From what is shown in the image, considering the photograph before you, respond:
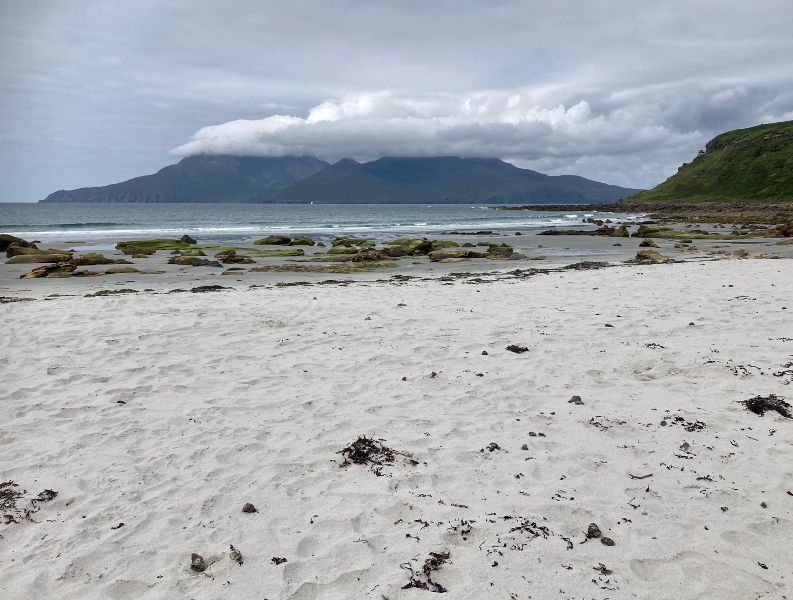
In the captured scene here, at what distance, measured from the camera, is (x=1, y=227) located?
2163 inches

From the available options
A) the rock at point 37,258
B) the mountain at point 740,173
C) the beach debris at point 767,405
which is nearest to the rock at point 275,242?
the rock at point 37,258

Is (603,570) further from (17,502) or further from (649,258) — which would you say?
(649,258)

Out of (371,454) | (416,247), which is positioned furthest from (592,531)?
(416,247)

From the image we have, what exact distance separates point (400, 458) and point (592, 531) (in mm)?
1722

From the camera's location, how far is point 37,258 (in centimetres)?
2192

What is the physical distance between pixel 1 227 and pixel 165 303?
56240 mm

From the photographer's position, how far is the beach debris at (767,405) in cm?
554

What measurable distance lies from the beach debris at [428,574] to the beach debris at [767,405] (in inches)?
156

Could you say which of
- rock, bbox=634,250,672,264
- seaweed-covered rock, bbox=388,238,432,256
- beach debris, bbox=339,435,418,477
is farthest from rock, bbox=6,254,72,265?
rock, bbox=634,250,672,264

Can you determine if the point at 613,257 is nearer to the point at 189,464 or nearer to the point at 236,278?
the point at 236,278

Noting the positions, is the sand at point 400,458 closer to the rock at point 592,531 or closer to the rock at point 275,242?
the rock at point 592,531

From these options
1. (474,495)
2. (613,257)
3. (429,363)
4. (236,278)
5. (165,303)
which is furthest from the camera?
(613,257)

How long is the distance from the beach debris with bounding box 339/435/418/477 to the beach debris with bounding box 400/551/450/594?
3.68ft

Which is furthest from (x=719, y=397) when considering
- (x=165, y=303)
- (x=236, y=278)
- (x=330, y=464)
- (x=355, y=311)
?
(x=236, y=278)
